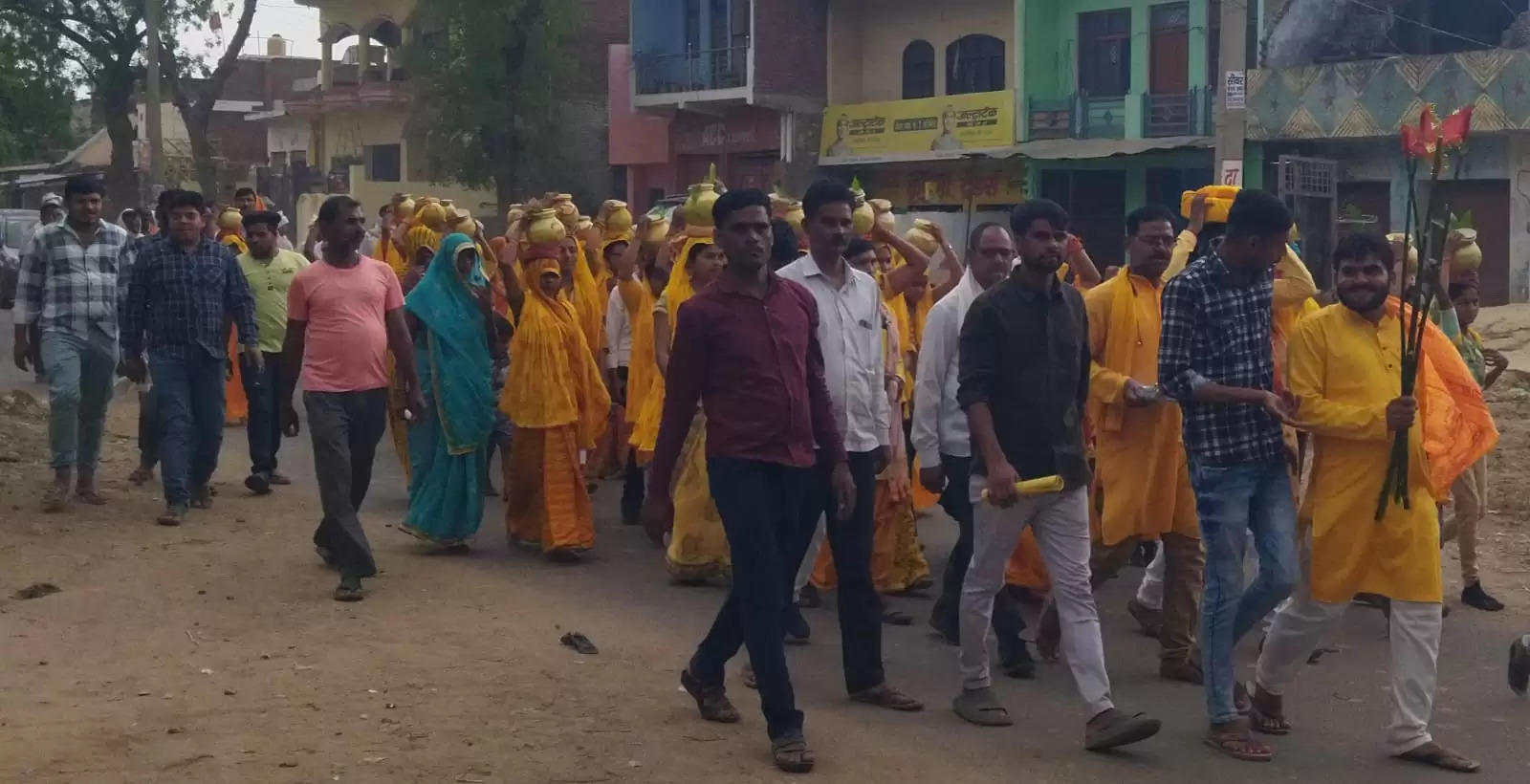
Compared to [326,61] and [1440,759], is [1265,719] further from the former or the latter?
[326,61]

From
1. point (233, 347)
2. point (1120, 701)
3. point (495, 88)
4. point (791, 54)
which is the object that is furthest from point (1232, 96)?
point (495, 88)

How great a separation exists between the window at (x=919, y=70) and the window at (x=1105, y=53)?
3.76m

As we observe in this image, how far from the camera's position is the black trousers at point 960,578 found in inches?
285

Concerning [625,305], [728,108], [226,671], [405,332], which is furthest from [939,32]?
[226,671]

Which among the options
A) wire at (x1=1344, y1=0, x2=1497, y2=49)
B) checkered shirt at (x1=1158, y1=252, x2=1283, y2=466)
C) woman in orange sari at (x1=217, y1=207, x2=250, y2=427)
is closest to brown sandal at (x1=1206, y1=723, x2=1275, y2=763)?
checkered shirt at (x1=1158, y1=252, x2=1283, y2=466)

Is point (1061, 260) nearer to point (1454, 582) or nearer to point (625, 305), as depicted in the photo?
point (1454, 582)

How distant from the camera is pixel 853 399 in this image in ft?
21.9

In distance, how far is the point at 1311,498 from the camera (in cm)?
614

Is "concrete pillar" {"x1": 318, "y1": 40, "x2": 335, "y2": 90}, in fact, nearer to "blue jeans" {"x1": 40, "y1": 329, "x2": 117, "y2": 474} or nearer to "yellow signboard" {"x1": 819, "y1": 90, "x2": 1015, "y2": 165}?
"yellow signboard" {"x1": 819, "y1": 90, "x2": 1015, "y2": 165}

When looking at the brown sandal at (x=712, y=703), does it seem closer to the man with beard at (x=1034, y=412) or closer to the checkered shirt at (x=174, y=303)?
the man with beard at (x=1034, y=412)

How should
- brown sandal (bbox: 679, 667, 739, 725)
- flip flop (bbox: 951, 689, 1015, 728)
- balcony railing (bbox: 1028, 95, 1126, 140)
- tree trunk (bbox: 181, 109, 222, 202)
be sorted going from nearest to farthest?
brown sandal (bbox: 679, 667, 739, 725)
flip flop (bbox: 951, 689, 1015, 728)
balcony railing (bbox: 1028, 95, 1126, 140)
tree trunk (bbox: 181, 109, 222, 202)

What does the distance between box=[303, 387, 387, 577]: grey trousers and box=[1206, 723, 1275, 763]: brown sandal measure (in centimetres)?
414

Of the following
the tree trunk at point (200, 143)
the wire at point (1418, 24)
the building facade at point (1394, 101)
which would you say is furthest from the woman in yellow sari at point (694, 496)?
the tree trunk at point (200, 143)

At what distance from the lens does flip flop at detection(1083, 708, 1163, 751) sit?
5.83 m
